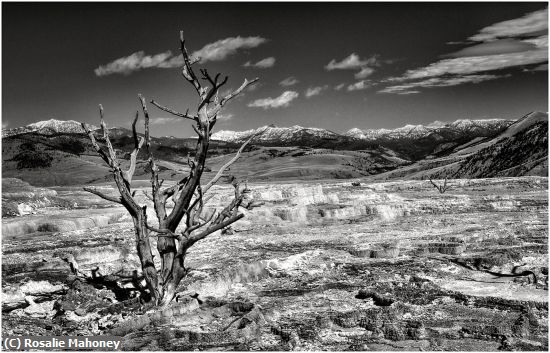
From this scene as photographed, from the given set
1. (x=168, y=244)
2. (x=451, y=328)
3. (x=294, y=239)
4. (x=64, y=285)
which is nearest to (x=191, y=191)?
(x=168, y=244)

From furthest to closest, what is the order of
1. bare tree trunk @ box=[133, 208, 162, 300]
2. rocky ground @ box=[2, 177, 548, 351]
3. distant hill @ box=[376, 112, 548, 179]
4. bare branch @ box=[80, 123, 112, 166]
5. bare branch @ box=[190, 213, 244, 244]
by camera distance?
distant hill @ box=[376, 112, 548, 179] < bare branch @ box=[80, 123, 112, 166] < bare tree trunk @ box=[133, 208, 162, 300] < bare branch @ box=[190, 213, 244, 244] < rocky ground @ box=[2, 177, 548, 351]

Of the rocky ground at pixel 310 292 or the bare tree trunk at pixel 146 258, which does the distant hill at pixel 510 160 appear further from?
the bare tree trunk at pixel 146 258

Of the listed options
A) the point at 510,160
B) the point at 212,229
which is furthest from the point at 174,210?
the point at 510,160

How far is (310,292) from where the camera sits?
1183 cm

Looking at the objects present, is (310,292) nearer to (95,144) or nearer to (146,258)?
(146,258)

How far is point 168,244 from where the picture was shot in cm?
979

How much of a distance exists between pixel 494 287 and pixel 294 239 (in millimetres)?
10752

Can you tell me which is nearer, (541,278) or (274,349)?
(274,349)

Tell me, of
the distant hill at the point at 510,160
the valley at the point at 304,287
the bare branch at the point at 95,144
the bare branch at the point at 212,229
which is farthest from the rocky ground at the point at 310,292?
the distant hill at the point at 510,160

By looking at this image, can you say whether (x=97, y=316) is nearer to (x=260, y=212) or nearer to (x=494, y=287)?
(x=494, y=287)

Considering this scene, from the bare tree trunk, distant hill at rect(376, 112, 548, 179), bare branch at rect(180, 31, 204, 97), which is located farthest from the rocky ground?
distant hill at rect(376, 112, 548, 179)

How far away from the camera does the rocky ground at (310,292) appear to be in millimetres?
8594

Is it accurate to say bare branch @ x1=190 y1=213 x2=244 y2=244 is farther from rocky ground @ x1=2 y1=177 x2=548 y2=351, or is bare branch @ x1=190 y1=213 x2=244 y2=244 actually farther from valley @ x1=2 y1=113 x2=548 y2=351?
rocky ground @ x1=2 y1=177 x2=548 y2=351

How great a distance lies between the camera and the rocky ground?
8.59m
